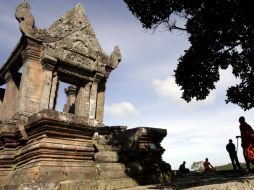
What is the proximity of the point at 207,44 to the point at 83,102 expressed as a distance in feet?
18.9

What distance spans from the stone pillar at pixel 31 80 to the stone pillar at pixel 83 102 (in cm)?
193

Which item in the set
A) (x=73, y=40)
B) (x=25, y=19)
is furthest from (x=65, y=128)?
(x=73, y=40)

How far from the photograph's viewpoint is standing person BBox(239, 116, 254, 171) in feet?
24.6

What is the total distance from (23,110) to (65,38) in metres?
3.76

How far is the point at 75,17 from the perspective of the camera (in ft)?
43.3

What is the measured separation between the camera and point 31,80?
428 inches

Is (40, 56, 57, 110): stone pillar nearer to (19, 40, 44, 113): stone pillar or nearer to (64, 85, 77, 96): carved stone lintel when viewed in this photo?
(19, 40, 44, 113): stone pillar

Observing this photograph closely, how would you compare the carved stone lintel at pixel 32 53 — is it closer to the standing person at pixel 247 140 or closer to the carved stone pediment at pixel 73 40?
the carved stone pediment at pixel 73 40

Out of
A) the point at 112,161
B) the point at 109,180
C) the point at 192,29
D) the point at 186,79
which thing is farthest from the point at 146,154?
the point at 192,29

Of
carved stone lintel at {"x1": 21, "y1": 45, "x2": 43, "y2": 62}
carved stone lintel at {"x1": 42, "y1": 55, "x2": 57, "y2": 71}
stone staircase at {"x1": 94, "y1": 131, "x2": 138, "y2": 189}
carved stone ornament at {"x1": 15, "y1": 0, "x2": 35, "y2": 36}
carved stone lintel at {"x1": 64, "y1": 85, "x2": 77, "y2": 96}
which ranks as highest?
carved stone ornament at {"x1": 15, "y1": 0, "x2": 35, "y2": 36}

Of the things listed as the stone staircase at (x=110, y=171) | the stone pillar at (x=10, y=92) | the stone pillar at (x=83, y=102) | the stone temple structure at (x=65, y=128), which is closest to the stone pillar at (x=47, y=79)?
the stone temple structure at (x=65, y=128)

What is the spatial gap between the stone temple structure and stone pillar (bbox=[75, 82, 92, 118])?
0.04m

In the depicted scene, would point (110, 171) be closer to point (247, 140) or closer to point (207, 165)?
point (247, 140)

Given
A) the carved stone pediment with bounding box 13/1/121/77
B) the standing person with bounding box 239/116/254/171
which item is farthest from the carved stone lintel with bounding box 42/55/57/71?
the standing person with bounding box 239/116/254/171
